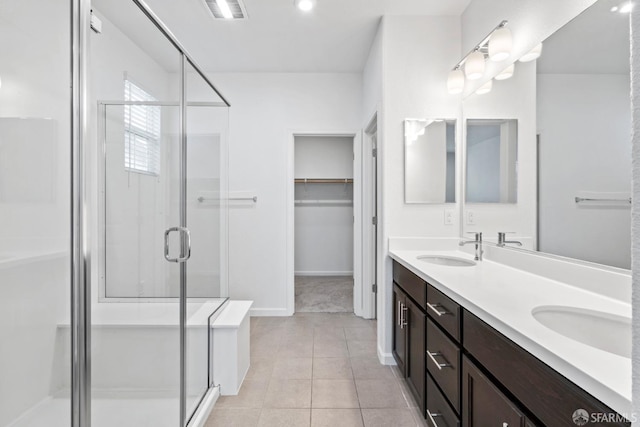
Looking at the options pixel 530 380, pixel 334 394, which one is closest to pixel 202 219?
pixel 334 394

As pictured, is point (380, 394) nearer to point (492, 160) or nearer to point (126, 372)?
point (126, 372)

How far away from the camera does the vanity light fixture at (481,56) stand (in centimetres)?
188

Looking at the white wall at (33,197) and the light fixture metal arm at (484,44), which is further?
the light fixture metal arm at (484,44)

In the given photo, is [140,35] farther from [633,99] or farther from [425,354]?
[425,354]

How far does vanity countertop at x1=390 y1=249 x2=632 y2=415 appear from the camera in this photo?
0.62 meters

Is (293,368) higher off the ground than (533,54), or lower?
lower

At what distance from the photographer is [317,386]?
212 cm

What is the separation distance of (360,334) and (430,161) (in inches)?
67.9

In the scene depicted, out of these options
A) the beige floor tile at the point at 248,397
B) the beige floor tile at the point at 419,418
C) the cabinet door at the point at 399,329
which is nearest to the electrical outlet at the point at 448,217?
the cabinet door at the point at 399,329

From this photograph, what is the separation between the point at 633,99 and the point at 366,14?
2.41 m

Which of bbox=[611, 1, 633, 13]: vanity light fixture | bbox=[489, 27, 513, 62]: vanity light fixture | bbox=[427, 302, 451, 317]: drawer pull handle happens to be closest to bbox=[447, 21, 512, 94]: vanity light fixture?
bbox=[489, 27, 513, 62]: vanity light fixture

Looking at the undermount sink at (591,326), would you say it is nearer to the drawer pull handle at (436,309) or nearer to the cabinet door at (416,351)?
the drawer pull handle at (436,309)

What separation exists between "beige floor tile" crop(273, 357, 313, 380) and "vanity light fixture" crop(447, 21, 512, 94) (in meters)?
2.37

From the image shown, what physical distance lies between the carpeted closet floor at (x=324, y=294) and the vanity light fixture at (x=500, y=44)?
2.83 m
